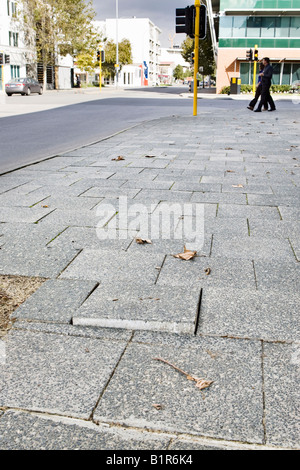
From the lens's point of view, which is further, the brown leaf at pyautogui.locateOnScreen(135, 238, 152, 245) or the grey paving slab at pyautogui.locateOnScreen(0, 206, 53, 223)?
the grey paving slab at pyautogui.locateOnScreen(0, 206, 53, 223)

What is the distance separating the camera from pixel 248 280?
325 cm

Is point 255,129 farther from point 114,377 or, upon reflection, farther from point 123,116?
point 114,377

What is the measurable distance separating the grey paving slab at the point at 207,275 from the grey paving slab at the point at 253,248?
0.46 ft

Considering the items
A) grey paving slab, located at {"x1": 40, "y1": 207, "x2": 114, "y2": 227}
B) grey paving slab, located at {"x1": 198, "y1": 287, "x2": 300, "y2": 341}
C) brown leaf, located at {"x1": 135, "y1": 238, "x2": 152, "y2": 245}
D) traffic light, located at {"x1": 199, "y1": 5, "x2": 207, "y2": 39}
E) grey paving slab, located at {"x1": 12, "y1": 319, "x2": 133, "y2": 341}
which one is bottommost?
grey paving slab, located at {"x1": 12, "y1": 319, "x2": 133, "y2": 341}

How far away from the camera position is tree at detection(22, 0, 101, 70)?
53000 mm

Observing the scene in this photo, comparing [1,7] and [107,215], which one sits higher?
[1,7]

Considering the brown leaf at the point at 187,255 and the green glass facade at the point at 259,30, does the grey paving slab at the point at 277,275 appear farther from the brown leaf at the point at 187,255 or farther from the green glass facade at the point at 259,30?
the green glass facade at the point at 259,30

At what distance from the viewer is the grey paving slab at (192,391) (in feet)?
6.20

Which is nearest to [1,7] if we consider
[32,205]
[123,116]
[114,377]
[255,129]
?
[123,116]

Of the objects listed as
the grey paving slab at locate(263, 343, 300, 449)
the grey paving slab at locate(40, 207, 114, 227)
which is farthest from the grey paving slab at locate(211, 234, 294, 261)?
the grey paving slab at locate(263, 343, 300, 449)

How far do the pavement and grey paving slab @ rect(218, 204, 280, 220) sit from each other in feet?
0.07

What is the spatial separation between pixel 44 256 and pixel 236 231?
5.44 feet

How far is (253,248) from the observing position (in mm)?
3873

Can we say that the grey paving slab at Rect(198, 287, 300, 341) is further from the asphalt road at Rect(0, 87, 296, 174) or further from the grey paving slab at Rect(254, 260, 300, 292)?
the asphalt road at Rect(0, 87, 296, 174)
